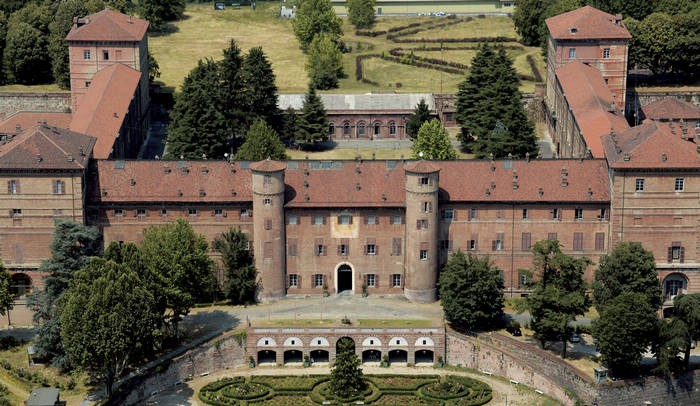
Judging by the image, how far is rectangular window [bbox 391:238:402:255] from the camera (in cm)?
16200

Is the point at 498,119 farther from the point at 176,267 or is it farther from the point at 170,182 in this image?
the point at 176,267

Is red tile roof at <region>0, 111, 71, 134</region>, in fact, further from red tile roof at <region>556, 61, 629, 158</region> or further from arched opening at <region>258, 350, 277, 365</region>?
red tile roof at <region>556, 61, 629, 158</region>

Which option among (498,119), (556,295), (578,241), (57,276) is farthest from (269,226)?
(498,119)

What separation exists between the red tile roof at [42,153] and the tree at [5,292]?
37.0 feet

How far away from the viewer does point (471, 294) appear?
5984 inches

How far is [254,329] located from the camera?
152875 millimetres

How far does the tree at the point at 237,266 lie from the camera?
159m

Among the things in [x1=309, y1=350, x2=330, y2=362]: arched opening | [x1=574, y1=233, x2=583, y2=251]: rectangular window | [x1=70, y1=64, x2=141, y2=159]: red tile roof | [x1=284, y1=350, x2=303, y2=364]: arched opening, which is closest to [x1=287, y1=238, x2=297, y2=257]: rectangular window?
[x1=284, y1=350, x2=303, y2=364]: arched opening

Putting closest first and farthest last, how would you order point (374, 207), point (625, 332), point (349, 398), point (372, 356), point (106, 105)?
point (625, 332), point (349, 398), point (372, 356), point (374, 207), point (106, 105)

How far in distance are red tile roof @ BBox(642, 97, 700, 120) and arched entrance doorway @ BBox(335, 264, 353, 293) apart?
177 ft

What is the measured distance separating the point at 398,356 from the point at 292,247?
1700 centimetres

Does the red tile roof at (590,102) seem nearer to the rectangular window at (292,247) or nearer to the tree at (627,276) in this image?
the tree at (627,276)

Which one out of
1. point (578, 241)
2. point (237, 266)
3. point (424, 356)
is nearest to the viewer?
point (424, 356)

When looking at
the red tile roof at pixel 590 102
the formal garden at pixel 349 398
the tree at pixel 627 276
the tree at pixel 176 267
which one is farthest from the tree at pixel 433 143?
the formal garden at pixel 349 398
